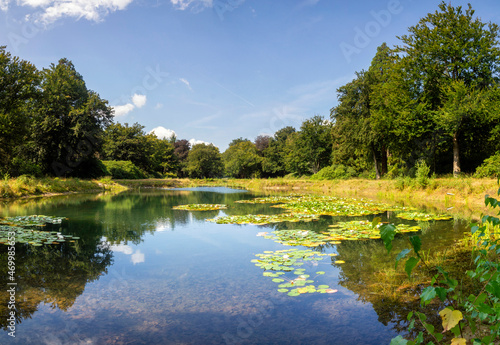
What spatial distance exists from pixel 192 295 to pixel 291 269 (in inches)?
79.2

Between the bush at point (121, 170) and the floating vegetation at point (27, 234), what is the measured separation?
35286 millimetres

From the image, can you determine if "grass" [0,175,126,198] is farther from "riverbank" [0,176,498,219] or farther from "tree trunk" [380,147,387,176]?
"tree trunk" [380,147,387,176]

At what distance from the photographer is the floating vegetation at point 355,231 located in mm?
8430

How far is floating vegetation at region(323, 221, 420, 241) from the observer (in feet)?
27.7

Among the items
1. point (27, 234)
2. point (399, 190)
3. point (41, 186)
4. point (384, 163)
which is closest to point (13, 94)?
point (41, 186)

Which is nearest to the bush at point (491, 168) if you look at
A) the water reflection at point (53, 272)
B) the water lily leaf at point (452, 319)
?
the water lily leaf at point (452, 319)

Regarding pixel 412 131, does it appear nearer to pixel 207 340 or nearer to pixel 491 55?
pixel 491 55

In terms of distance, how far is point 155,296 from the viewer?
4895 mm

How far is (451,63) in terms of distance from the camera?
20.5 metres

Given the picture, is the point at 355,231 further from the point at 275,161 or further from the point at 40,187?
the point at 275,161

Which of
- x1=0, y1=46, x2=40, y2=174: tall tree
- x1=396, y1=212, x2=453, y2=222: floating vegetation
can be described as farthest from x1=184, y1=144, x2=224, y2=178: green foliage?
x1=396, y1=212, x2=453, y2=222: floating vegetation

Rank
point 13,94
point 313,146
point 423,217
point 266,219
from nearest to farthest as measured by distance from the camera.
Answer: point 423,217, point 266,219, point 13,94, point 313,146

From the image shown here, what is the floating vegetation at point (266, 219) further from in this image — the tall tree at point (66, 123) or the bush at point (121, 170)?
the bush at point (121, 170)

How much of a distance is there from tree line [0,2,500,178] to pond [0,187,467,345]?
48.2 ft
